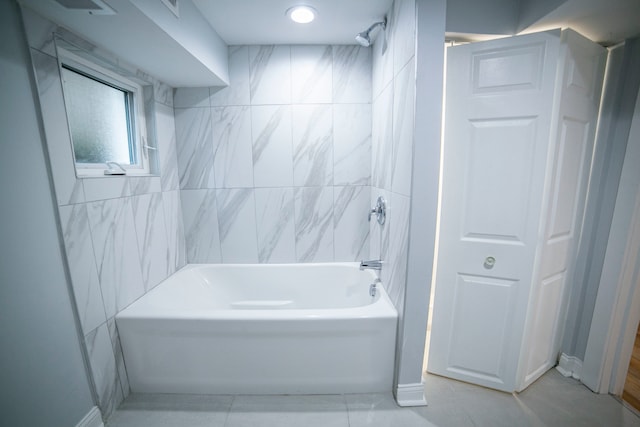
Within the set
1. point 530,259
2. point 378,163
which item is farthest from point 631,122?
point 378,163

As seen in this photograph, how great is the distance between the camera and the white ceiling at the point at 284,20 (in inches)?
57.6

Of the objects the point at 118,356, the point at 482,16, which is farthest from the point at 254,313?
the point at 482,16

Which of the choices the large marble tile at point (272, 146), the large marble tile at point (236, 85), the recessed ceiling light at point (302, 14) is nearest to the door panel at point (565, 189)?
the recessed ceiling light at point (302, 14)

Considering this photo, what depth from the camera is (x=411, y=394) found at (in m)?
1.41

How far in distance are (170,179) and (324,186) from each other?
1.25 metres

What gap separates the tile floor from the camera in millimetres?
1319

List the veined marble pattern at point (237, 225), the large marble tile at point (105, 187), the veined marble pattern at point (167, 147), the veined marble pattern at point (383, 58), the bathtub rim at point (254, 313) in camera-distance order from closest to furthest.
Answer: the large marble tile at point (105, 187)
the bathtub rim at point (254, 313)
the veined marble pattern at point (383, 58)
the veined marble pattern at point (167, 147)
the veined marble pattern at point (237, 225)

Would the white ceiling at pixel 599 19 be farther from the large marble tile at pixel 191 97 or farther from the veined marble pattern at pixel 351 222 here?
the large marble tile at pixel 191 97

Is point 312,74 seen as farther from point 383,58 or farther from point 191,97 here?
point 191,97

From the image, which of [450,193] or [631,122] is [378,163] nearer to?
[450,193]

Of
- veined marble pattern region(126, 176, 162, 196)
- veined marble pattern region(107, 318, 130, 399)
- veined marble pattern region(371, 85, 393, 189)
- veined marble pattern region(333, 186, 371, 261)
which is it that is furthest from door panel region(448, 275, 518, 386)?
veined marble pattern region(126, 176, 162, 196)

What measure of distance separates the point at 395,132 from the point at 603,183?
121 centimetres

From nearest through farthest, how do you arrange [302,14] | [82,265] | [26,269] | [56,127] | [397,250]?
[26,269] → [56,127] → [82,265] → [397,250] → [302,14]

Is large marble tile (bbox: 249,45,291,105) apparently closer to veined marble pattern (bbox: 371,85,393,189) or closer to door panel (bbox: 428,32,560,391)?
veined marble pattern (bbox: 371,85,393,189)
